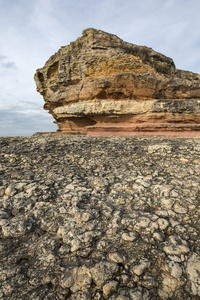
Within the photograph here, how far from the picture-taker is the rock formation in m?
6.73

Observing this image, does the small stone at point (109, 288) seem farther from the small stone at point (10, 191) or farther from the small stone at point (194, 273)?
the small stone at point (10, 191)

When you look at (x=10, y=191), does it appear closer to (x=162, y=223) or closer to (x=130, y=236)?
(x=130, y=236)

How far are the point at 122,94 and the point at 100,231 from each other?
639 centimetres

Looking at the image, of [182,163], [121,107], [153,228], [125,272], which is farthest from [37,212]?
[121,107]

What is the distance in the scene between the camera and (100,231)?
202cm

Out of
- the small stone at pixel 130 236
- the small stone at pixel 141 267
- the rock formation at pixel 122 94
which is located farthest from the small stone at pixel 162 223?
the rock formation at pixel 122 94

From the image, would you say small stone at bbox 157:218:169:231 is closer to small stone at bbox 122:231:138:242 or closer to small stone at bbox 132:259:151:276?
small stone at bbox 122:231:138:242

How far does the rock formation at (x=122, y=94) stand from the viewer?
673cm

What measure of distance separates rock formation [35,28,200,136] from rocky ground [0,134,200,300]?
3651 millimetres

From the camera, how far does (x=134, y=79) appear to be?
6898mm

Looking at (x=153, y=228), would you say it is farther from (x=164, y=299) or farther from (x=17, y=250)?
(x=17, y=250)

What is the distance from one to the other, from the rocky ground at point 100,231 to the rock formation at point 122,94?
3.65 metres

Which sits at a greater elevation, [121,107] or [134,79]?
[134,79]

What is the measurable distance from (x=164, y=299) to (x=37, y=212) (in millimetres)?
1771
